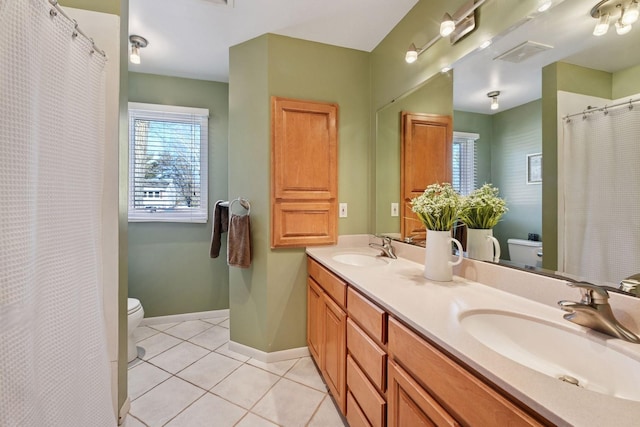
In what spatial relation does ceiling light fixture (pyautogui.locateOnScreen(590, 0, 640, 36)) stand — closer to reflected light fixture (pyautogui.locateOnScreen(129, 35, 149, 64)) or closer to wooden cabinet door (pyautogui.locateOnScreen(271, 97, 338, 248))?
wooden cabinet door (pyautogui.locateOnScreen(271, 97, 338, 248))

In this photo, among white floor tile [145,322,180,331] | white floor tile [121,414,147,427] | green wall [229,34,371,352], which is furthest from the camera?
white floor tile [145,322,180,331]

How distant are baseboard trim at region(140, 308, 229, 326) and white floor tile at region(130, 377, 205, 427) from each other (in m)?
0.99

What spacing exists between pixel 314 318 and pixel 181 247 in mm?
1646

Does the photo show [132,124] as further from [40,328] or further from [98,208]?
[40,328]

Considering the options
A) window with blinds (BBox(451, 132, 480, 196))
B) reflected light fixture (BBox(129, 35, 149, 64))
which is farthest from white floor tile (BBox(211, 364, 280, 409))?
reflected light fixture (BBox(129, 35, 149, 64))

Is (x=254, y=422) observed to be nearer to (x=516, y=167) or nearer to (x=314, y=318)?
(x=314, y=318)

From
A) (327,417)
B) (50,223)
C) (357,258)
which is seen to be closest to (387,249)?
(357,258)

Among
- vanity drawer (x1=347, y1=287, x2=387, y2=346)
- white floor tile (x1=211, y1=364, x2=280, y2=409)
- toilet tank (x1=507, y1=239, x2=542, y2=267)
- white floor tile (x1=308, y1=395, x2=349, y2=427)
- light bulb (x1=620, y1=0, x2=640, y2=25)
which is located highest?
light bulb (x1=620, y1=0, x2=640, y2=25)

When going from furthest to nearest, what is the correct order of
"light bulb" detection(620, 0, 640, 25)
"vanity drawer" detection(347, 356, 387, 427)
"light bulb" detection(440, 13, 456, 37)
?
"light bulb" detection(440, 13, 456, 37)
"vanity drawer" detection(347, 356, 387, 427)
"light bulb" detection(620, 0, 640, 25)

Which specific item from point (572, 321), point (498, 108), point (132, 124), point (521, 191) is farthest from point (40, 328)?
point (132, 124)

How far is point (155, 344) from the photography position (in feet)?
7.75

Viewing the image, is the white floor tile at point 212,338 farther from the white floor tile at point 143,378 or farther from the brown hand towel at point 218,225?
the brown hand towel at point 218,225

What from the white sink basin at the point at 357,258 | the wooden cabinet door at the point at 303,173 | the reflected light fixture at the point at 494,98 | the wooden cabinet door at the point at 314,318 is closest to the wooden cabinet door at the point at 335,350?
the wooden cabinet door at the point at 314,318

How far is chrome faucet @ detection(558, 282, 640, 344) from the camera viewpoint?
0.74m
